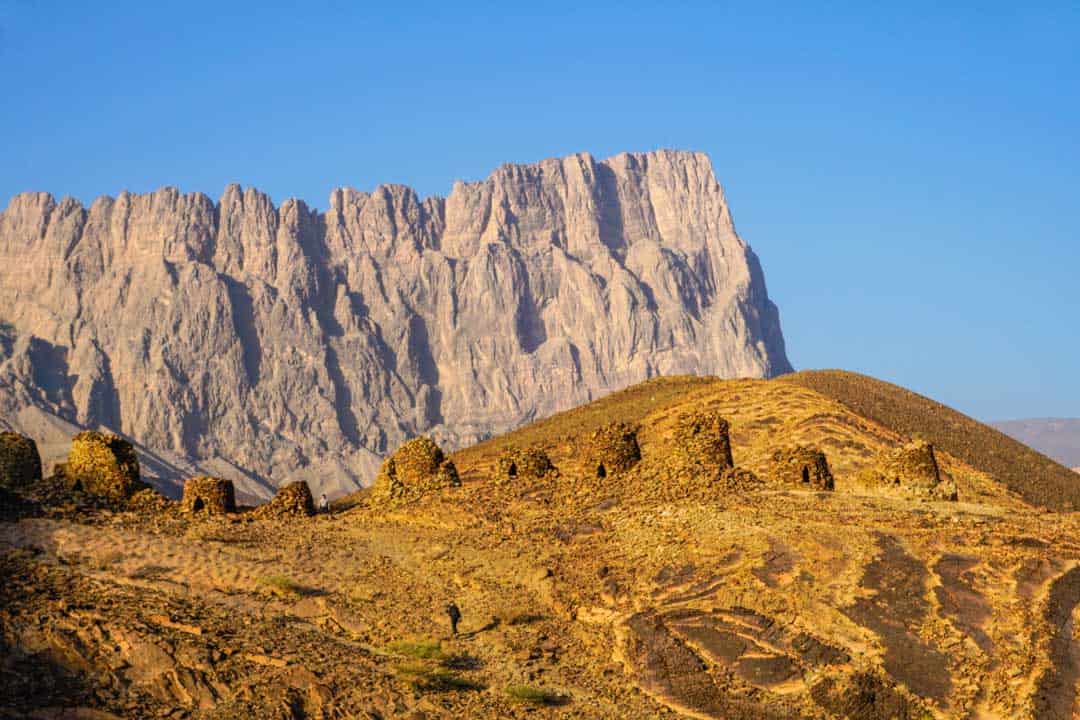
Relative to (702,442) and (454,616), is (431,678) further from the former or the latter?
(702,442)

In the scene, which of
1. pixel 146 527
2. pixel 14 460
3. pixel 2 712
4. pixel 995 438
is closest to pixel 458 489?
pixel 146 527

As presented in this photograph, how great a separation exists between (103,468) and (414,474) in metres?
7.41

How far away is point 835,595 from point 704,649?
107 inches

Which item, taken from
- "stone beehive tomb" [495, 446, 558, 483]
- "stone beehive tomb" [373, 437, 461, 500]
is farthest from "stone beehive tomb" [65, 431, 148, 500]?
"stone beehive tomb" [495, 446, 558, 483]

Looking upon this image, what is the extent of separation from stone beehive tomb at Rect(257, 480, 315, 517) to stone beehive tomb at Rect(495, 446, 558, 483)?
15.0 ft

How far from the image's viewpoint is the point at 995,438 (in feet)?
176

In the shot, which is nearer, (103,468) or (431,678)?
(431,678)

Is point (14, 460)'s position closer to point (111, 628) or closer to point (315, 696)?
point (111, 628)

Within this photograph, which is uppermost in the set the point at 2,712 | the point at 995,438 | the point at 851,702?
the point at 995,438

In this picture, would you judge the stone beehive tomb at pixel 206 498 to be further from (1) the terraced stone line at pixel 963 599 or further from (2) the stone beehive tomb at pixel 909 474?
(1) the terraced stone line at pixel 963 599

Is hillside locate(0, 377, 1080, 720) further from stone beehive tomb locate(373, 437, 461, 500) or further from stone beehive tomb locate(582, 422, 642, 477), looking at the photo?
stone beehive tomb locate(373, 437, 461, 500)

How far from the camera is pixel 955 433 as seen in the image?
5203 centimetres

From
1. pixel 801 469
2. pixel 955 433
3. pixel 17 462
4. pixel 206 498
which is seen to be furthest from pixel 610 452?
pixel 955 433

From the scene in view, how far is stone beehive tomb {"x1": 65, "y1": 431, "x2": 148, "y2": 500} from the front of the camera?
36438mm
